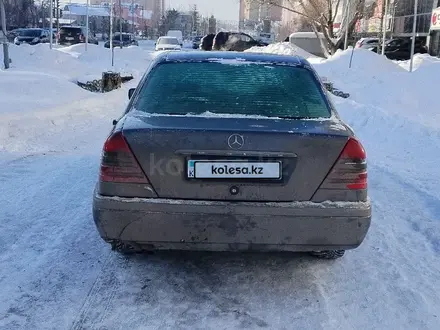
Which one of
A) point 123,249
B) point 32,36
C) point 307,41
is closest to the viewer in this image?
point 123,249

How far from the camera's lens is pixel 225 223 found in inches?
128

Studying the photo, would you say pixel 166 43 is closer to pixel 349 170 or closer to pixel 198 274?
pixel 198 274

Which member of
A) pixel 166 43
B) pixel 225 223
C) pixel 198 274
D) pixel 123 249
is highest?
pixel 166 43

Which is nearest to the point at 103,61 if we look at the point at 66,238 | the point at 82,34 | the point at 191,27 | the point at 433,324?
the point at 82,34

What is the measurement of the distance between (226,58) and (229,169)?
4.69 ft

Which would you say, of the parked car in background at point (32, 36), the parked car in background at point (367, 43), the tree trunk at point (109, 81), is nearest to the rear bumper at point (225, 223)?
the tree trunk at point (109, 81)

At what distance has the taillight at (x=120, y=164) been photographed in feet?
10.7

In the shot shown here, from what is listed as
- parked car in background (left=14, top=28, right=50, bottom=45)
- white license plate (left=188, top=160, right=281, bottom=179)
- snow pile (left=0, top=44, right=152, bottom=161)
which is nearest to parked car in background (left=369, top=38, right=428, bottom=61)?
snow pile (left=0, top=44, right=152, bottom=161)

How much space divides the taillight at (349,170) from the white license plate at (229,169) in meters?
0.37

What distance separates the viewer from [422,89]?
1406cm

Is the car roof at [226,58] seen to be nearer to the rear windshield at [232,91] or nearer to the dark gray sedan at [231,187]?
the rear windshield at [232,91]

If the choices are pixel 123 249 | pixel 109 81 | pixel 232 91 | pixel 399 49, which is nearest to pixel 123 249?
pixel 123 249

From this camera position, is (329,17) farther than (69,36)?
No

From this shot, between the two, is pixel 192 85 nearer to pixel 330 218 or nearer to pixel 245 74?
pixel 245 74
